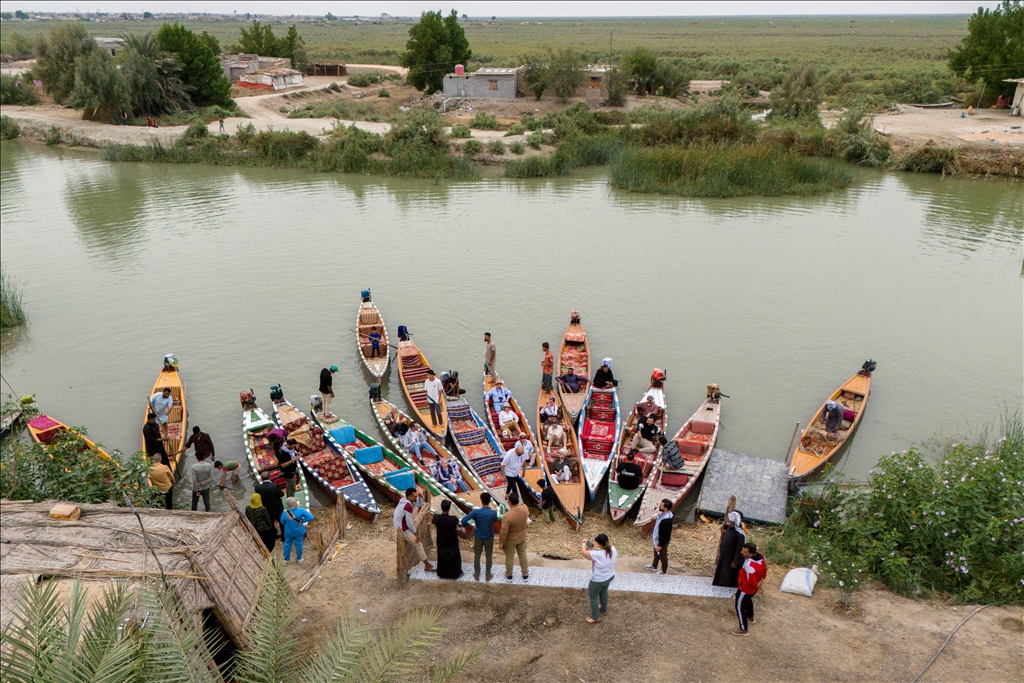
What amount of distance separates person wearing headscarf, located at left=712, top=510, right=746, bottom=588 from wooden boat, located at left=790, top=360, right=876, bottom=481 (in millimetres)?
3943

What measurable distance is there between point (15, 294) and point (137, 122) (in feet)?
107

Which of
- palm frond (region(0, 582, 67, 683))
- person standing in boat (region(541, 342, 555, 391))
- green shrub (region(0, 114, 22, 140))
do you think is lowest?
person standing in boat (region(541, 342, 555, 391))

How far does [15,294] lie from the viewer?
2030 centimetres

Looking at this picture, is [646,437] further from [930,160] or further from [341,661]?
[930,160]

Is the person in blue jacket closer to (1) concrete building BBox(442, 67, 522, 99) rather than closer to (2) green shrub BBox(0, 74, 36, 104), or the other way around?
(1) concrete building BBox(442, 67, 522, 99)

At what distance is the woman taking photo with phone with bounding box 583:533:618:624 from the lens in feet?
26.2

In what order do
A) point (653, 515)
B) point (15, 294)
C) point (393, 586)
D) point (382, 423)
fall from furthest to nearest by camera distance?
point (15, 294), point (382, 423), point (653, 515), point (393, 586)

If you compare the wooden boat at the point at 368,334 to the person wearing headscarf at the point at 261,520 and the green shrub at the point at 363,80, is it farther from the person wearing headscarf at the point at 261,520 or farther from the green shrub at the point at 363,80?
the green shrub at the point at 363,80

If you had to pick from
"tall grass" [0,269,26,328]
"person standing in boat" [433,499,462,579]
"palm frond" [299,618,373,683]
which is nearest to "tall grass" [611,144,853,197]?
"tall grass" [0,269,26,328]

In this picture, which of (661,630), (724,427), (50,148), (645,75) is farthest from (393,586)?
(645,75)

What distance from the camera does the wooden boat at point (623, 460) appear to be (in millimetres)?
11633

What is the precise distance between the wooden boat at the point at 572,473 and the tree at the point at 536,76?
143ft

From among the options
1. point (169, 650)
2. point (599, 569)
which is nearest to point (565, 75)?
point (599, 569)

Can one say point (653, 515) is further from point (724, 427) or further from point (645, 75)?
point (645, 75)
